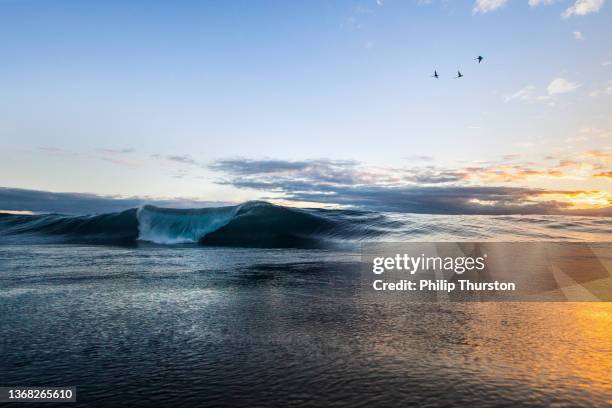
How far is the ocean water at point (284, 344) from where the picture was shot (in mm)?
2150

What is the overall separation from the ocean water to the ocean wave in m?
9.91

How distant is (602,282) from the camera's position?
5918mm

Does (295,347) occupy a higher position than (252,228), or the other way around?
(252,228)

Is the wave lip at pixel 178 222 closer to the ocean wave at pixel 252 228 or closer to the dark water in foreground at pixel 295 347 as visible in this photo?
the ocean wave at pixel 252 228

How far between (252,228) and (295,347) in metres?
15.0

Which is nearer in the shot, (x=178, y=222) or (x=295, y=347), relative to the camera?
(x=295, y=347)

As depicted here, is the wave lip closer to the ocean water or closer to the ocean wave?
the ocean wave

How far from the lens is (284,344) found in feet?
9.71

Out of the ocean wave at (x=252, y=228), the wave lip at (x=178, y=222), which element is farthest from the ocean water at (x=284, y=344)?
the wave lip at (x=178, y=222)

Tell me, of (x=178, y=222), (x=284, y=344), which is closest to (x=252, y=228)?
(x=178, y=222)

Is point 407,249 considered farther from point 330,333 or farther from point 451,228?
point 330,333

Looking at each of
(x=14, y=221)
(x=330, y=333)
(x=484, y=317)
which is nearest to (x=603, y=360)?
(x=484, y=317)

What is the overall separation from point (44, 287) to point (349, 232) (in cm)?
1286

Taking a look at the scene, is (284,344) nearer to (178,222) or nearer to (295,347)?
(295,347)
